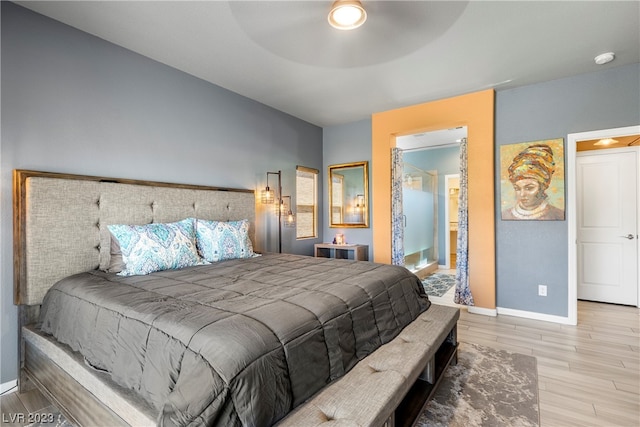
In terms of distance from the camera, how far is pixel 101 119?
2498mm

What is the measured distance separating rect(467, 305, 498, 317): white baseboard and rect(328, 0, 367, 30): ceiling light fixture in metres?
3.41

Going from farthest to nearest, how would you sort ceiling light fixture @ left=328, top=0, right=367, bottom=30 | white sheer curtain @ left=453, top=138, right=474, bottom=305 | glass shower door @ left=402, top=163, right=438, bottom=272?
glass shower door @ left=402, top=163, right=438, bottom=272 → white sheer curtain @ left=453, top=138, right=474, bottom=305 → ceiling light fixture @ left=328, top=0, right=367, bottom=30

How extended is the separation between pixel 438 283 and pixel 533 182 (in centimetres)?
239

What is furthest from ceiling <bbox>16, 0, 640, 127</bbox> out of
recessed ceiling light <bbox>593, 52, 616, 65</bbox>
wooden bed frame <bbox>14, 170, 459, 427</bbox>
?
wooden bed frame <bbox>14, 170, 459, 427</bbox>

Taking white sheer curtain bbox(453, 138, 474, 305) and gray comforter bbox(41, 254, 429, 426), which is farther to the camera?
white sheer curtain bbox(453, 138, 474, 305)

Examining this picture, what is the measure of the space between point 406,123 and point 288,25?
7.84 ft

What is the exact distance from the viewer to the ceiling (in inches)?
84.7

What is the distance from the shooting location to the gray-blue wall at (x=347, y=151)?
4.72 m

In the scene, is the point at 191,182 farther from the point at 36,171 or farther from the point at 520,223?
the point at 520,223

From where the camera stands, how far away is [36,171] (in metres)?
2.13

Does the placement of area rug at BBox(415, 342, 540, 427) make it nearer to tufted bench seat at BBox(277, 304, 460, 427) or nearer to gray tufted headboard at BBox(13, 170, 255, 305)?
tufted bench seat at BBox(277, 304, 460, 427)

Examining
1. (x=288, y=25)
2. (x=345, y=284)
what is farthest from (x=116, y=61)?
(x=345, y=284)

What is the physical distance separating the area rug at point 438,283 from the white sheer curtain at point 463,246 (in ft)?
2.55

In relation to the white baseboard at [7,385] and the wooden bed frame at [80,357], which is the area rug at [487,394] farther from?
the white baseboard at [7,385]
